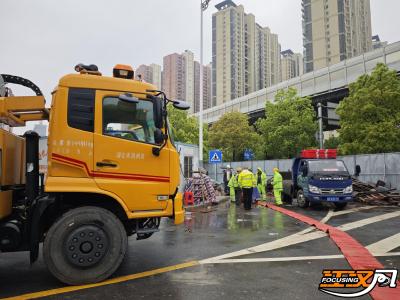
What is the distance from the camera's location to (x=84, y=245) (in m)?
4.87

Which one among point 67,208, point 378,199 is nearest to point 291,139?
point 378,199

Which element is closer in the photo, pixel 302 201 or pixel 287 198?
pixel 302 201

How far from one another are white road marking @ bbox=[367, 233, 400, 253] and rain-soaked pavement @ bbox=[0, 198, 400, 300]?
0.02m

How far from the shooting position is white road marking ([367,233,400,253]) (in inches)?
266

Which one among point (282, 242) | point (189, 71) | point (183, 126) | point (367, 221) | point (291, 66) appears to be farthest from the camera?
point (291, 66)

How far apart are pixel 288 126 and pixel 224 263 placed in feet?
87.7

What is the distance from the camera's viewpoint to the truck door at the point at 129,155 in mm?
5109

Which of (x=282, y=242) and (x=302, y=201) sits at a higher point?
(x=302, y=201)

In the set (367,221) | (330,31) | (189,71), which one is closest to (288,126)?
(189,71)

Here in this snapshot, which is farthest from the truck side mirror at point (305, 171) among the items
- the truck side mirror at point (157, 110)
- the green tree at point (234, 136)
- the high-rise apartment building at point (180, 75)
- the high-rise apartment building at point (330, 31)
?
the high-rise apartment building at point (330, 31)

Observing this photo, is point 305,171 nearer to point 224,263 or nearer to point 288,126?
point 224,263

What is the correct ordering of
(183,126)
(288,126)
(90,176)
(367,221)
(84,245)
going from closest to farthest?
(84,245)
(90,176)
(367,221)
(288,126)
(183,126)

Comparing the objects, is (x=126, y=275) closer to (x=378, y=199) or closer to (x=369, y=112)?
(x=378, y=199)

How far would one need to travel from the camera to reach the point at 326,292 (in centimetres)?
450
